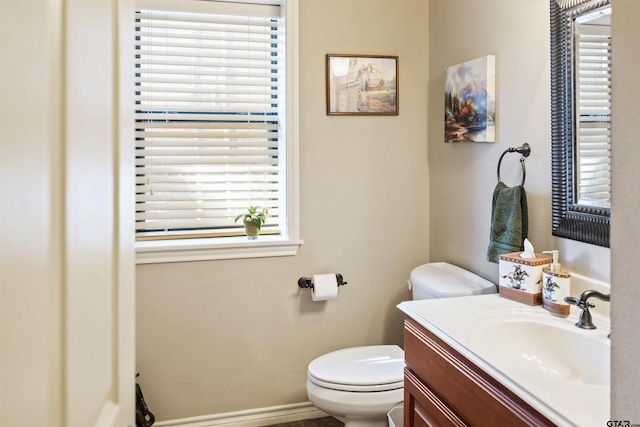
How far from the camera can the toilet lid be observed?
6.61 feet

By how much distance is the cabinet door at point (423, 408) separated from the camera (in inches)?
56.5

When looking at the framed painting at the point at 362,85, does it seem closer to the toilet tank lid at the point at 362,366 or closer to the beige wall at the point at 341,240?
the beige wall at the point at 341,240

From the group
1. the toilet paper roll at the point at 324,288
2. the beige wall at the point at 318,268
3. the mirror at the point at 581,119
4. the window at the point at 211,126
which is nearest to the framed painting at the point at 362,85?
the beige wall at the point at 318,268

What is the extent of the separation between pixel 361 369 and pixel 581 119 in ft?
4.22

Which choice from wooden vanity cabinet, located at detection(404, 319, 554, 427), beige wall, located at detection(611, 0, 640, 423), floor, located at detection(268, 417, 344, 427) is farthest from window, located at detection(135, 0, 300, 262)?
beige wall, located at detection(611, 0, 640, 423)

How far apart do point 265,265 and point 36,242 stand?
2053 mm

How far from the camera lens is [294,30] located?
7.95 ft

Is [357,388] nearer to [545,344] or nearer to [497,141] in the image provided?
[545,344]

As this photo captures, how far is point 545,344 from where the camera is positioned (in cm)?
152

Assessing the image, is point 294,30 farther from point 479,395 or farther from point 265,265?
point 479,395

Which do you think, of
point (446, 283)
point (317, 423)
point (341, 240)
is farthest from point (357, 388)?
point (341, 240)

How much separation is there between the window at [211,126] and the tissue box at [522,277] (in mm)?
1061

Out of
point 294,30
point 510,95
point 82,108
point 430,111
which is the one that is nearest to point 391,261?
point 430,111

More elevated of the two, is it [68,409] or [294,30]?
[294,30]
